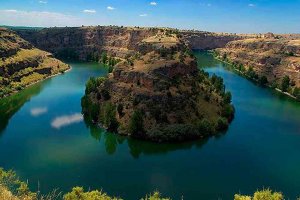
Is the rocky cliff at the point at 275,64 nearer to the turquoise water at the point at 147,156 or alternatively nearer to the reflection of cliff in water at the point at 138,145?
the turquoise water at the point at 147,156

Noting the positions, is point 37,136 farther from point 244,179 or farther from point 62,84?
point 62,84

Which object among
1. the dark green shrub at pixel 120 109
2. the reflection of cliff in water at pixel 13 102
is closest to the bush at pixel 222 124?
the dark green shrub at pixel 120 109

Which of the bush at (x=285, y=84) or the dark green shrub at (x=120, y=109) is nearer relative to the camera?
the dark green shrub at (x=120, y=109)

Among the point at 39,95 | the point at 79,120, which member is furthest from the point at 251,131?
the point at 39,95

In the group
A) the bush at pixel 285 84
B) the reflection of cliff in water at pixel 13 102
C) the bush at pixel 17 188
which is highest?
the bush at pixel 17 188

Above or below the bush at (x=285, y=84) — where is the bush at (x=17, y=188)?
above

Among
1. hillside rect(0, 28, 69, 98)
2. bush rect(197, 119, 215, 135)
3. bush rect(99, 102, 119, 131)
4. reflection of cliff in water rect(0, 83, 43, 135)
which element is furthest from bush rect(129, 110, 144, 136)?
hillside rect(0, 28, 69, 98)
